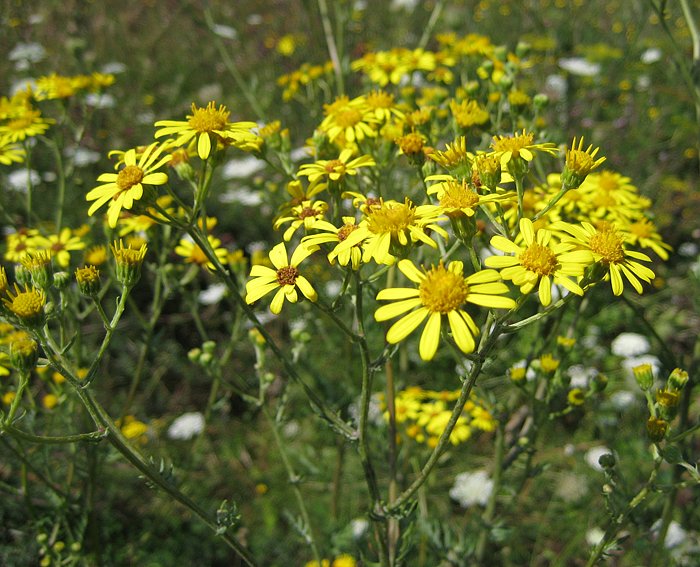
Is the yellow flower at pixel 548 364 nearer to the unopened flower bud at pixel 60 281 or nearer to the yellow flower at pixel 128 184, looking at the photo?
the yellow flower at pixel 128 184

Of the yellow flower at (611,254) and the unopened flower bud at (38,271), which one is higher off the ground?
the unopened flower bud at (38,271)

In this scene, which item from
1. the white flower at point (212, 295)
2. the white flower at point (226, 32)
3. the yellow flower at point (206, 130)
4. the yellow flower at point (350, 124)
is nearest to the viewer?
the yellow flower at point (206, 130)

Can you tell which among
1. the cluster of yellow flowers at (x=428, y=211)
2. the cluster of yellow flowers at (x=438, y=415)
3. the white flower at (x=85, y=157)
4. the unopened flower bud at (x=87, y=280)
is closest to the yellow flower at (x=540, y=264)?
the cluster of yellow flowers at (x=428, y=211)

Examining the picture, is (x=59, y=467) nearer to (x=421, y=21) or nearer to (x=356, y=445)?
(x=356, y=445)

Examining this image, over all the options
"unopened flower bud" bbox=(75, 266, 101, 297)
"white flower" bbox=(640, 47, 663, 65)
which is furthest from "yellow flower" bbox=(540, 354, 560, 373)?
"white flower" bbox=(640, 47, 663, 65)

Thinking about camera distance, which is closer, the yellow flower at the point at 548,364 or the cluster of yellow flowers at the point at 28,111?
the yellow flower at the point at 548,364

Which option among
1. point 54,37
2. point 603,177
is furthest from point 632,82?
point 54,37

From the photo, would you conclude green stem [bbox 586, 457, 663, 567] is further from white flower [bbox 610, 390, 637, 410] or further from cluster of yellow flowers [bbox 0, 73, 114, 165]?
cluster of yellow flowers [bbox 0, 73, 114, 165]
